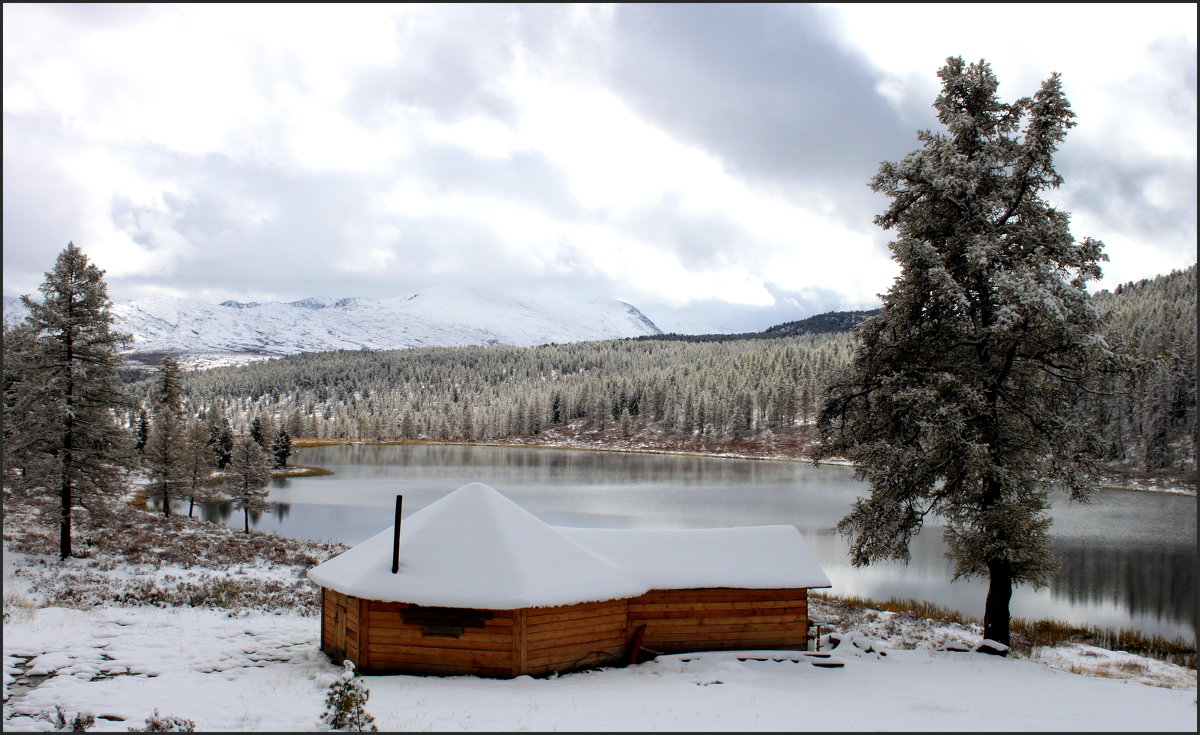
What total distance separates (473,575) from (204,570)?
14856mm

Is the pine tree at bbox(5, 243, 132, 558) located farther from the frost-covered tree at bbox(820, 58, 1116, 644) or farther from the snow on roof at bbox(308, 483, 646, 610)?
the frost-covered tree at bbox(820, 58, 1116, 644)

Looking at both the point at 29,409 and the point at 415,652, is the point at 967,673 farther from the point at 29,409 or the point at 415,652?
the point at 29,409

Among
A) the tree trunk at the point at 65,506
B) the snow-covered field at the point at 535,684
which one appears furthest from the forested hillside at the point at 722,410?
the snow-covered field at the point at 535,684

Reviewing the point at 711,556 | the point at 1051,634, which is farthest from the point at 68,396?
the point at 1051,634

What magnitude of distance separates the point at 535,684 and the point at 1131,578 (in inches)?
1064

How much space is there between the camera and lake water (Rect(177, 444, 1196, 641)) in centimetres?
2422

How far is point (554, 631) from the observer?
1249cm

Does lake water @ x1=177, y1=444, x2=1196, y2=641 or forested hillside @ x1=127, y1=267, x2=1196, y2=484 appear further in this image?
forested hillside @ x1=127, y1=267, x2=1196, y2=484

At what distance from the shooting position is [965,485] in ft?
47.8

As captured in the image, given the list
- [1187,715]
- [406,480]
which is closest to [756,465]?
[406,480]

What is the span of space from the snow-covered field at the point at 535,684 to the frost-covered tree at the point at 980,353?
2.87 m

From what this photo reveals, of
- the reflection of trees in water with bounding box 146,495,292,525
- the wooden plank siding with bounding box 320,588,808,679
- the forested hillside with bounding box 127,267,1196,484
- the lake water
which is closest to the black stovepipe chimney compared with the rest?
the wooden plank siding with bounding box 320,588,808,679

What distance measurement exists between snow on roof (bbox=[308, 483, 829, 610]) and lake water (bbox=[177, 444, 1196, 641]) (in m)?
4.65

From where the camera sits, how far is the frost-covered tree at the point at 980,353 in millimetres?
13922
